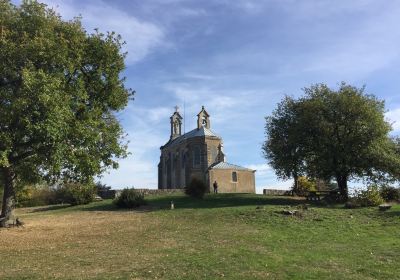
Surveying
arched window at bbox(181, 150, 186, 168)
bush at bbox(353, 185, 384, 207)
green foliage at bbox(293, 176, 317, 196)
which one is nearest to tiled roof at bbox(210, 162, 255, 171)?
arched window at bbox(181, 150, 186, 168)

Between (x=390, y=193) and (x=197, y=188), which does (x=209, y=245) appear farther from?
(x=390, y=193)

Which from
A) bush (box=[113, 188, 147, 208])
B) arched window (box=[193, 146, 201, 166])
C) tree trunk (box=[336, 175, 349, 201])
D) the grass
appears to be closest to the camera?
the grass

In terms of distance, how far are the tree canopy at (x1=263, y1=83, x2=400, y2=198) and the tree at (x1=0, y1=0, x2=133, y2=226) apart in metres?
17.1

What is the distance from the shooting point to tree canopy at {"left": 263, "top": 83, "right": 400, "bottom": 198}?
38469 mm

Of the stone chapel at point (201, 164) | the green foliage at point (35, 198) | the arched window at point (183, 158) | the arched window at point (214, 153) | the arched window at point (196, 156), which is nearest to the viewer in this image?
the green foliage at point (35, 198)

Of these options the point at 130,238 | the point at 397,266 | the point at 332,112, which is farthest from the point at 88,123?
the point at 332,112

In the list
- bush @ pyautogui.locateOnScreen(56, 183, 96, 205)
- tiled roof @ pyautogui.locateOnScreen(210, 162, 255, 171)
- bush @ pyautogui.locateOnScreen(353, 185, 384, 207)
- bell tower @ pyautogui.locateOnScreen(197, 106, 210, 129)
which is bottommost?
bush @ pyautogui.locateOnScreen(353, 185, 384, 207)

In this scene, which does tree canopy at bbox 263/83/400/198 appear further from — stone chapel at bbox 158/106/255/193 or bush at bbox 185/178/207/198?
stone chapel at bbox 158/106/255/193

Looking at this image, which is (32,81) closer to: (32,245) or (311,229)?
(32,245)

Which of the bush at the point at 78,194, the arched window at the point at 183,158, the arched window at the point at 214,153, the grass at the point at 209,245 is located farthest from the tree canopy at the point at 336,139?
the arched window at the point at 183,158

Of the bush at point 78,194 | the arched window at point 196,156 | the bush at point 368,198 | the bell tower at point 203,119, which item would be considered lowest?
the bush at point 368,198

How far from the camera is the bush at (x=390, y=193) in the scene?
3942 centimetres

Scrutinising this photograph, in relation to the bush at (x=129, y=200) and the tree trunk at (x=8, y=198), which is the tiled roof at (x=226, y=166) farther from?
the tree trunk at (x=8, y=198)

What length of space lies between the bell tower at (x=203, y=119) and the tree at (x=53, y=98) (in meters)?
49.1
